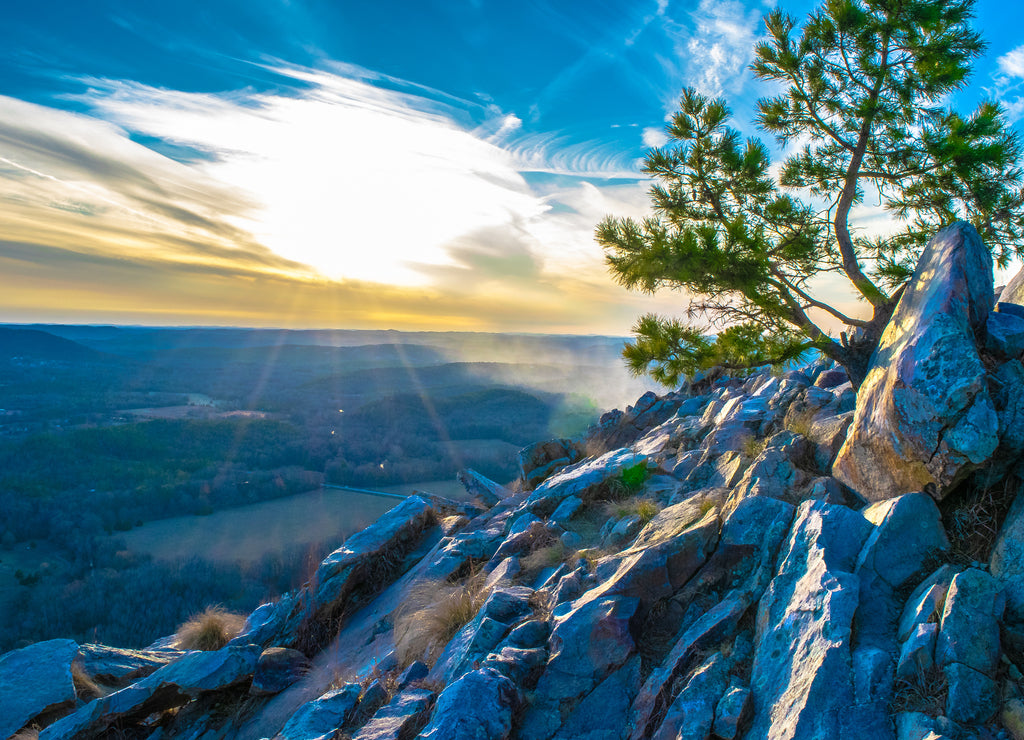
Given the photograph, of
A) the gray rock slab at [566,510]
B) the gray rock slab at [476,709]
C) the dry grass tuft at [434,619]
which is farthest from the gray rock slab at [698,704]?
the gray rock slab at [566,510]

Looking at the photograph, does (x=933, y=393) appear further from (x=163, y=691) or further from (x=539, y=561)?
(x=163, y=691)

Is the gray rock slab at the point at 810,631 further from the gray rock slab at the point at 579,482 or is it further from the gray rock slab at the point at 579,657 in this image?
the gray rock slab at the point at 579,482

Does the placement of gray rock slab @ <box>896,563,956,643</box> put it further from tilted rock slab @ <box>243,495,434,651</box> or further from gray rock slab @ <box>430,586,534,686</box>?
tilted rock slab @ <box>243,495,434,651</box>

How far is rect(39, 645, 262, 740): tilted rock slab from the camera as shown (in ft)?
25.5

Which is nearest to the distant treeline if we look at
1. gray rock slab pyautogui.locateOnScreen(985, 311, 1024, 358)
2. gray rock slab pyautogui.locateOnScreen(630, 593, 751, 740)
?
gray rock slab pyautogui.locateOnScreen(630, 593, 751, 740)

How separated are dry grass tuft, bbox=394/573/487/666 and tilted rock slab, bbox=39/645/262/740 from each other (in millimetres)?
2833

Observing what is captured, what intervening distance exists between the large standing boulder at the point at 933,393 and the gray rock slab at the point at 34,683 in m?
13.6

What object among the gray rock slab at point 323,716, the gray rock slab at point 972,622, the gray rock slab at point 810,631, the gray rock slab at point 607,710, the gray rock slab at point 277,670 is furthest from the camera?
the gray rock slab at point 277,670

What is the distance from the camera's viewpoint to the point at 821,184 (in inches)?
393

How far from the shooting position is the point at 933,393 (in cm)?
519

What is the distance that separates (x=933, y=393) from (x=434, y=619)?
23.8ft

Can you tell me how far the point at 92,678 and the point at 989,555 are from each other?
47.2 feet

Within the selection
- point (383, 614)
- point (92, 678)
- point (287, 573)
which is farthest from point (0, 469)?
point (383, 614)

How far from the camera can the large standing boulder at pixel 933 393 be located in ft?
16.4
